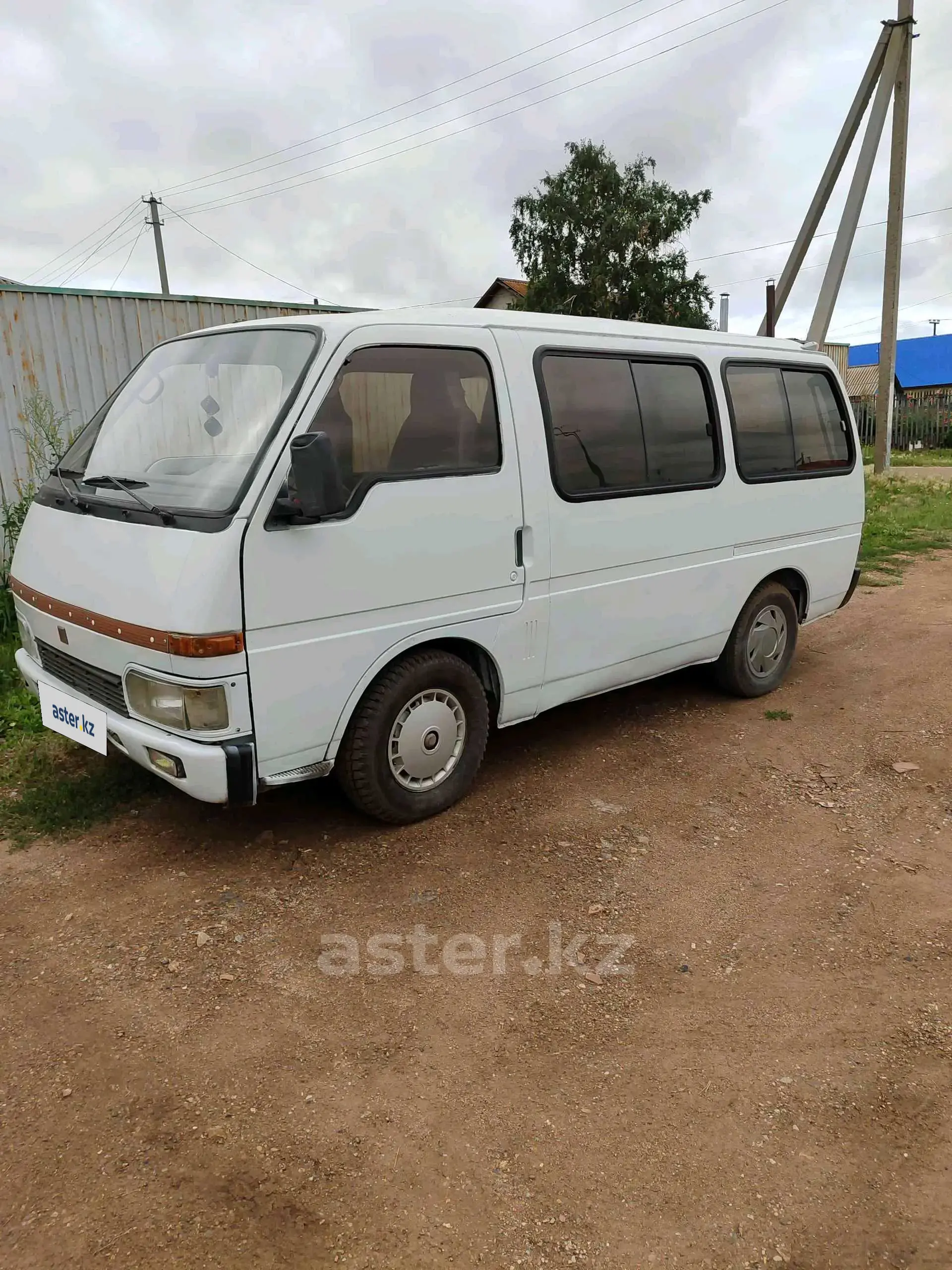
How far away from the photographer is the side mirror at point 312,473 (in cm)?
309

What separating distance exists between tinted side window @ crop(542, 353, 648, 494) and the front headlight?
1878 millimetres

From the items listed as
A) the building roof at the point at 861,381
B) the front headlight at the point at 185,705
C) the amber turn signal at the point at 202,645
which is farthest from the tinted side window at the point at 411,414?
the building roof at the point at 861,381

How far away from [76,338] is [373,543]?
5119mm

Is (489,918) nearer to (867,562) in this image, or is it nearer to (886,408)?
(867,562)

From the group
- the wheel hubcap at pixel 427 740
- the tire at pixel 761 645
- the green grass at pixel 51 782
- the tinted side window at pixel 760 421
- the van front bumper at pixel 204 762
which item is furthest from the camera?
the tire at pixel 761 645

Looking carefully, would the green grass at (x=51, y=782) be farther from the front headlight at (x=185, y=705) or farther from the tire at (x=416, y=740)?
the tire at (x=416, y=740)

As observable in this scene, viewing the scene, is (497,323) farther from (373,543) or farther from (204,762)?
(204,762)

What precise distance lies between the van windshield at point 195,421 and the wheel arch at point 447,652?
897mm

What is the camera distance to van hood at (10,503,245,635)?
3.09m

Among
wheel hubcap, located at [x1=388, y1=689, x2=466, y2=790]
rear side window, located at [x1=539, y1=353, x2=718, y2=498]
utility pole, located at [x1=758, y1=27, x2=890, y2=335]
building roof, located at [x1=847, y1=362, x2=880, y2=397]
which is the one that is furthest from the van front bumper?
building roof, located at [x1=847, y1=362, x2=880, y2=397]

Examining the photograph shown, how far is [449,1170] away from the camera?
224 cm

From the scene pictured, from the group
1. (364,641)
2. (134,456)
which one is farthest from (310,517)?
(134,456)

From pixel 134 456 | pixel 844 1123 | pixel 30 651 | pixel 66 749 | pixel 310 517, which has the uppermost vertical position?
pixel 134 456

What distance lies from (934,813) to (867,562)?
6.51 m
